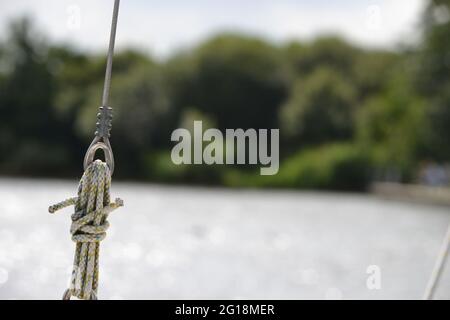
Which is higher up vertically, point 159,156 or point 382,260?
point 159,156

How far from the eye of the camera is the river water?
1414cm

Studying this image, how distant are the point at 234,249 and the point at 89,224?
54.4 feet

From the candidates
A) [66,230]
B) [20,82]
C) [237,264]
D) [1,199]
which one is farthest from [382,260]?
[20,82]

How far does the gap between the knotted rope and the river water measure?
9241 mm

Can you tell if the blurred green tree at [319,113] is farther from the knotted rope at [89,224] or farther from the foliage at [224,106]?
the knotted rope at [89,224]

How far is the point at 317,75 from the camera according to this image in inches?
1950

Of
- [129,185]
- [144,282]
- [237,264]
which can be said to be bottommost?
[144,282]

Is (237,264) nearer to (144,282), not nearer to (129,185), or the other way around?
(144,282)

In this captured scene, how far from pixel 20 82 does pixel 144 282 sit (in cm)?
3718

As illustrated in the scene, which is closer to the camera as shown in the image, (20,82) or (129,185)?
(129,185)

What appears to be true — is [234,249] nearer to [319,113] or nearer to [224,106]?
[319,113]

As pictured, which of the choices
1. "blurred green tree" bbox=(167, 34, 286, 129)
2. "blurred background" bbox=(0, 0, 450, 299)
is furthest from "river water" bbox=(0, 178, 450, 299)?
"blurred green tree" bbox=(167, 34, 286, 129)

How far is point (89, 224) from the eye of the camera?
3.30 meters

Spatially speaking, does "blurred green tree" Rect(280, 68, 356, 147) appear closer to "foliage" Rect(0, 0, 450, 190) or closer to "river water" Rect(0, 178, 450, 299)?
"foliage" Rect(0, 0, 450, 190)
